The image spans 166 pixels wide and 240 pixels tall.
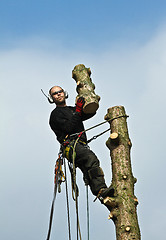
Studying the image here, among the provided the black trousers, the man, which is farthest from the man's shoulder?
the black trousers

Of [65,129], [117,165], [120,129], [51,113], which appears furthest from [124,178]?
[51,113]

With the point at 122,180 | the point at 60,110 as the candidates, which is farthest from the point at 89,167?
the point at 60,110

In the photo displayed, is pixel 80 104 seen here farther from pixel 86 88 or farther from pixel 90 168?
pixel 90 168

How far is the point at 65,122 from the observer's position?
21.6ft

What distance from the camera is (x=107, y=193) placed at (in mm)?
5730

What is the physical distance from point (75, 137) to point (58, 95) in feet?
2.99

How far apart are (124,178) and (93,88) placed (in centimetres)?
179

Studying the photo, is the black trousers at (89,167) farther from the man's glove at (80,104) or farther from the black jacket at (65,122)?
the man's glove at (80,104)

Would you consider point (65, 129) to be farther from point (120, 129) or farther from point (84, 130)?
point (120, 129)

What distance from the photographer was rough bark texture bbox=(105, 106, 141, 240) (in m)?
5.51

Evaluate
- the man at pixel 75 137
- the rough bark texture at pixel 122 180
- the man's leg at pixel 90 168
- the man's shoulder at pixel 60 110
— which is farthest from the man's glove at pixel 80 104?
the man's leg at pixel 90 168

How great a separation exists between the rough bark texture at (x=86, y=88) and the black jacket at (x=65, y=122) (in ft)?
0.75

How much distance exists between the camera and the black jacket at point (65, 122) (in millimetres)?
6527

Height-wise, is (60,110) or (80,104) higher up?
(60,110)
